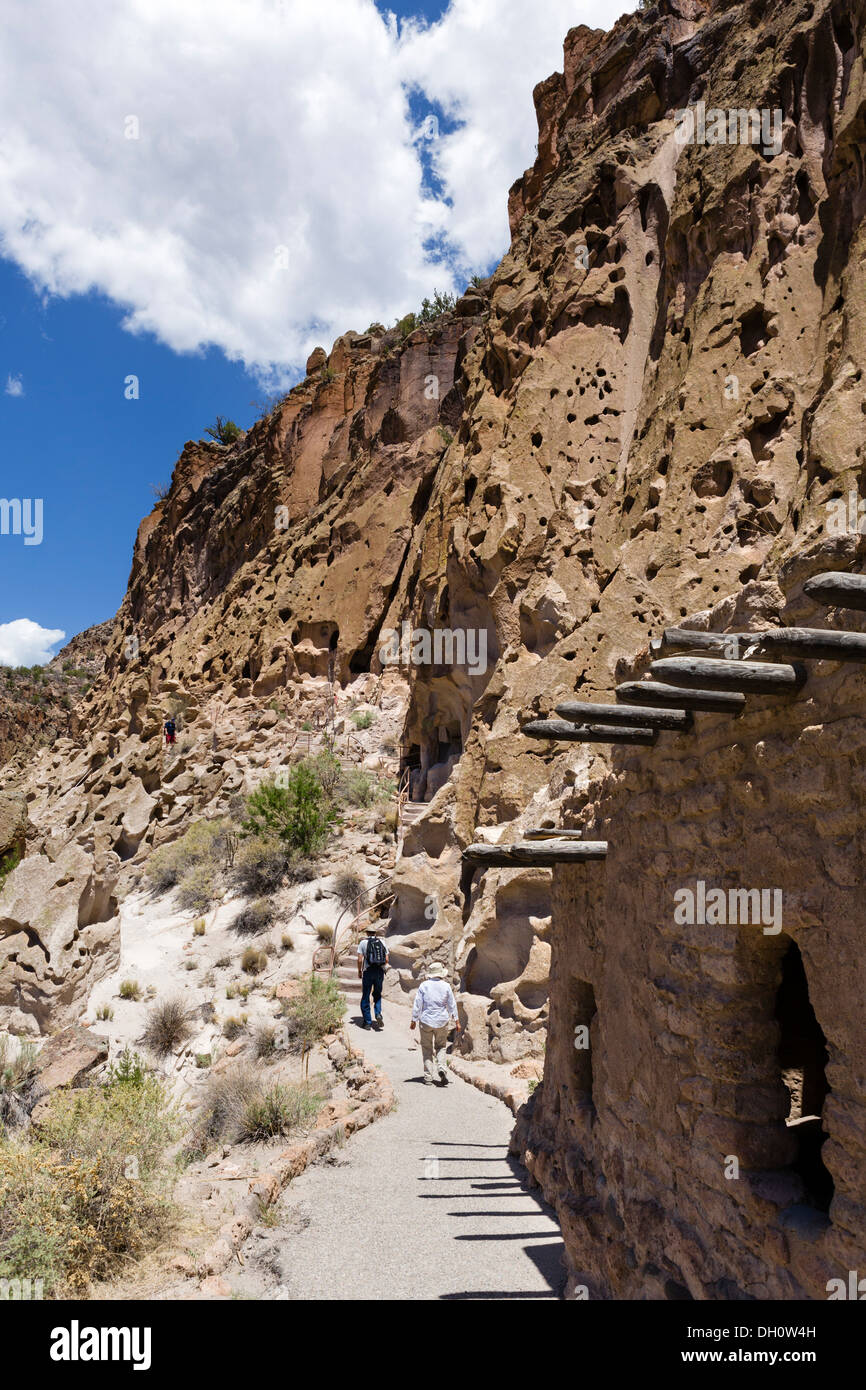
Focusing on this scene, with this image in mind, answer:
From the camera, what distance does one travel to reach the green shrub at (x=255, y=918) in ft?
57.1

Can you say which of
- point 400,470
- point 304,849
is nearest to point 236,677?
point 400,470

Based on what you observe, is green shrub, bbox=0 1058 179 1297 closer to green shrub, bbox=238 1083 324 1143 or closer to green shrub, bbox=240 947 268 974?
green shrub, bbox=238 1083 324 1143

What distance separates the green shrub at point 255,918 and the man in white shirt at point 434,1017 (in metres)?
7.48

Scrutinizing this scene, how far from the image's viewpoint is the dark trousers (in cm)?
1338

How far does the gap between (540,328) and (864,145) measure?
7.13 meters

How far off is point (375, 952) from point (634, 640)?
6.04 meters

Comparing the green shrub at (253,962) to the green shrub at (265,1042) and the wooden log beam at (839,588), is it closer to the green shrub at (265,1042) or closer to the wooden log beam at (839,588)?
the green shrub at (265,1042)

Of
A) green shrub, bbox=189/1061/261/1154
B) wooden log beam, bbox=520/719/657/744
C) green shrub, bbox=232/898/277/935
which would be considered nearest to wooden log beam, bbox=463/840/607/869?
wooden log beam, bbox=520/719/657/744

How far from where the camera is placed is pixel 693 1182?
13.6ft

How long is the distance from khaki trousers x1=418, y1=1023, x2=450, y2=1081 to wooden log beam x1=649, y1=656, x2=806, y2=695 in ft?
26.1

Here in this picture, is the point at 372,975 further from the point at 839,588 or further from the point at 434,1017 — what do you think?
the point at 839,588

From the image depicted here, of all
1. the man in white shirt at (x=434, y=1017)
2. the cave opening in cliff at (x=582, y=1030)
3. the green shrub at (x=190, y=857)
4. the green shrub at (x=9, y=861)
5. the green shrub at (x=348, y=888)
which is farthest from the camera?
the green shrub at (x=190, y=857)

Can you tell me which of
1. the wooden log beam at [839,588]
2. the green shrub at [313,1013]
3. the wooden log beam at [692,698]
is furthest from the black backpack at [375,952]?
the wooden log beam at [839,588]
